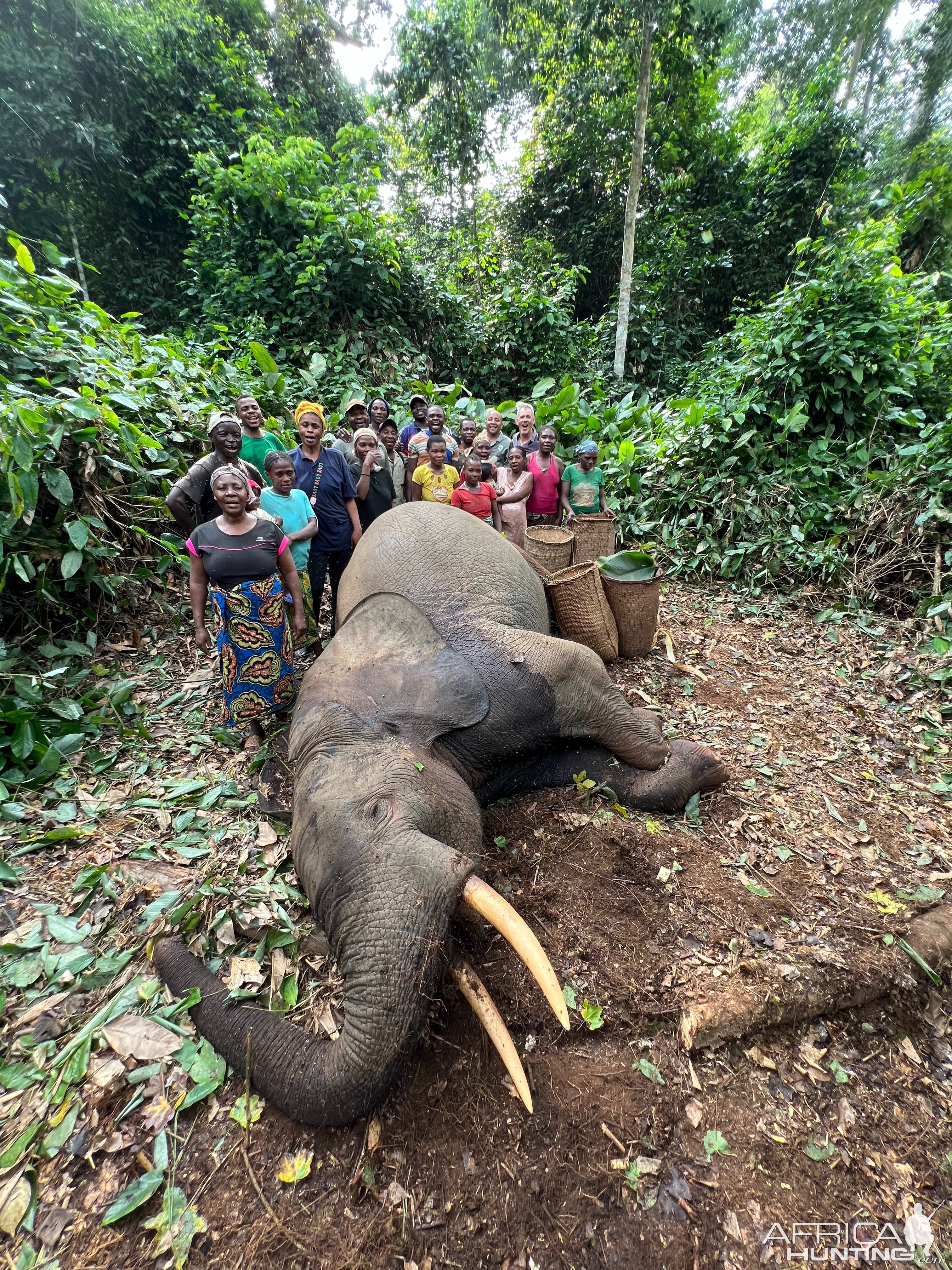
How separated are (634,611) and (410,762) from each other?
2.87 m

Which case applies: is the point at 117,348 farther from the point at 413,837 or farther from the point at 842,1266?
the point at 842,1266

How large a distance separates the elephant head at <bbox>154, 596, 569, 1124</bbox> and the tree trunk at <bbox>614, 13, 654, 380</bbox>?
1178 cm

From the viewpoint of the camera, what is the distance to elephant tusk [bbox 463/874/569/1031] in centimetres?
200

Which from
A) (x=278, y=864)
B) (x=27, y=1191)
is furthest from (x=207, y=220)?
(x=27, y=1191)

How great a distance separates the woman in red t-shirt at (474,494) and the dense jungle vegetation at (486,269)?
9.01 ft

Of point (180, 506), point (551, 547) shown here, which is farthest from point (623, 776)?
point (180, 506)

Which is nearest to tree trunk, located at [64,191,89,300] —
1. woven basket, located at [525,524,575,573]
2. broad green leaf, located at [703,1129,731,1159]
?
woven basket, located at [525,524,575,573]

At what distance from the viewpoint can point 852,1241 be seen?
1.94m

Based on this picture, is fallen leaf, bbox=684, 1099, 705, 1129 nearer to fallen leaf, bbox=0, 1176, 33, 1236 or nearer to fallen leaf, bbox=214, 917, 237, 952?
fallen leaf, bbox=214, 917, 237, 952

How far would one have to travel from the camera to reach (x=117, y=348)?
637 centimetres

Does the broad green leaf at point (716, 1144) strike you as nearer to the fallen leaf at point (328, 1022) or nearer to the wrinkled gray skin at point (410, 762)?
the wrinkled gray skin at point (410, 762)

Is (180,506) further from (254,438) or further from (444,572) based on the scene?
(444,572)

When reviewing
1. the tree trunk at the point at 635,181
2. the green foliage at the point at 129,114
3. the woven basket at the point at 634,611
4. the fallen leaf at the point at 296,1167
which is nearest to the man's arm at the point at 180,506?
the woven basket at the point at 634,611

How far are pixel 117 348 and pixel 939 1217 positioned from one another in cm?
836
